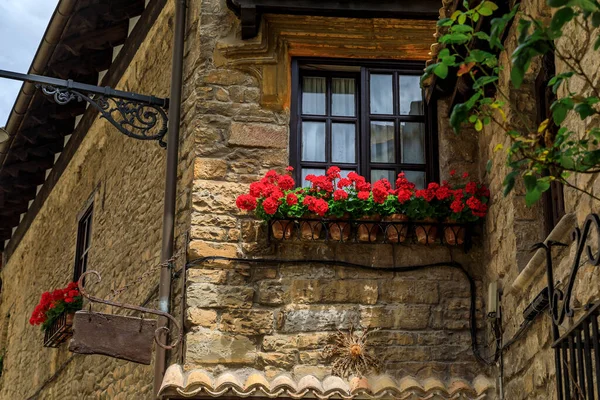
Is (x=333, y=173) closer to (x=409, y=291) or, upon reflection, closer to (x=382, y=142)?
(x=382, y=142)

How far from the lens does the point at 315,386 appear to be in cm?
662

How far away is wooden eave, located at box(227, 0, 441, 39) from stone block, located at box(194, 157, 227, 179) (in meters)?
1.03

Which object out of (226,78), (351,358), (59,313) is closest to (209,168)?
(226,78)

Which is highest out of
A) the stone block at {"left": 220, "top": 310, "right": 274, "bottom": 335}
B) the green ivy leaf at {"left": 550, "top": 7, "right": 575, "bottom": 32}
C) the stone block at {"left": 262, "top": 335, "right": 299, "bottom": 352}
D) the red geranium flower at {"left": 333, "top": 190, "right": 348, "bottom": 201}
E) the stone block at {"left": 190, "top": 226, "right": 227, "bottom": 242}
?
the red geranium flower at {"left": 333, "top": 190, "right": 348, "bottom": 201}

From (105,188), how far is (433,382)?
15.0 feet

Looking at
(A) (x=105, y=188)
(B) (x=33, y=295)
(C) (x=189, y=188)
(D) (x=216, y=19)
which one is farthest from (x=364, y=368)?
(B) (x=33, y=295)

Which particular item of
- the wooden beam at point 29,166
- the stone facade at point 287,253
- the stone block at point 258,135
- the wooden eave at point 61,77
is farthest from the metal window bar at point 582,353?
the wooden beam at point 29,166

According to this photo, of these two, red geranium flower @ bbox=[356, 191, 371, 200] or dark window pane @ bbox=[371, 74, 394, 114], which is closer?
red geranium flower @ bbox=[356, 191, 371, 200]

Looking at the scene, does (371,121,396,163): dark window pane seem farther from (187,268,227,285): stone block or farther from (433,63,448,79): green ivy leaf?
(433,63,448,79): green ivy leaf

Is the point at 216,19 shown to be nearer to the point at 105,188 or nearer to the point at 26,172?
the point at 105,188

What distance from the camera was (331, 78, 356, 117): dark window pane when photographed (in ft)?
25.8

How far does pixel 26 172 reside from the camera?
13523 millimetres

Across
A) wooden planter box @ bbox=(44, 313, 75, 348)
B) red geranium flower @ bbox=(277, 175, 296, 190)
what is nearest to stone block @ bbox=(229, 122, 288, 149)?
red geranium flower @ bbox=(277, 175, 296, 190)

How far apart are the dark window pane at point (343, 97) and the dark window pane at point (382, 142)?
0.74ft
